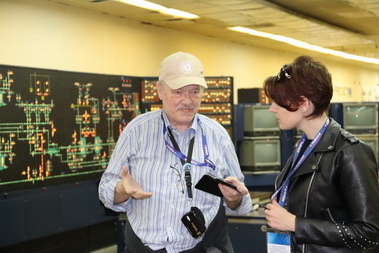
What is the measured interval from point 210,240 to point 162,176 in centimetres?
35

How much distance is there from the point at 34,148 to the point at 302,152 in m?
5.06

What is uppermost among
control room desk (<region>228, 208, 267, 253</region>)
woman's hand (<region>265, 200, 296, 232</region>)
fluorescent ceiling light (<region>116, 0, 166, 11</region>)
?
fluorescent ceiling light (<region>116, 0, 166, 11</region>)

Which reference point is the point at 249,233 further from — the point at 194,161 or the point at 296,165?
the point at 296,165

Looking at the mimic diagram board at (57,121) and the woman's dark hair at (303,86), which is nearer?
the woman's dark hair at (303,86)

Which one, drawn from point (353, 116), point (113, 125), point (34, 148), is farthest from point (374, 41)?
point (34, 148)

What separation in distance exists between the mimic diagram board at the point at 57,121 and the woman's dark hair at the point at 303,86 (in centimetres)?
480

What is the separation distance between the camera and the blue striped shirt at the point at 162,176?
245 cm

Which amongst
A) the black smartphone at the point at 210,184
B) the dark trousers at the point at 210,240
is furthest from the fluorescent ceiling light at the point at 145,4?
the black smartphone at the point at 210,184

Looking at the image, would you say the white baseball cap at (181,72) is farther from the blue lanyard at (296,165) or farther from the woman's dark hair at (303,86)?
the blue lanyard at (296,165)

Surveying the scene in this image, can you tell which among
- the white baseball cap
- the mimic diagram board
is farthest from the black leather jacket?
the mimic diagram board

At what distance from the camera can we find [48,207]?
22.5ft

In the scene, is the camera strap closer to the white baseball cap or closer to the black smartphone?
the black smartphone

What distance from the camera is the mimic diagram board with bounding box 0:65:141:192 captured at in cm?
647

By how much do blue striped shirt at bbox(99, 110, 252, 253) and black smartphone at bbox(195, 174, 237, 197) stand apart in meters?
0.11
